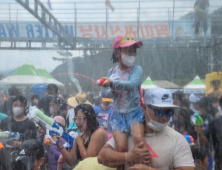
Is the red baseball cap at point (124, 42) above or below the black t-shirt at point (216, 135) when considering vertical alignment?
above

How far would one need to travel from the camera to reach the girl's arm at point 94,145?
2.67 meters

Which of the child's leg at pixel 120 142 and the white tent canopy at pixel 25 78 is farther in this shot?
the white tent canopy at pixel 25 78

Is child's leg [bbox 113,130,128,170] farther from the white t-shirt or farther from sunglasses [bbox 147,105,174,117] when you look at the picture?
sunglasses [bbox 147,105,174,117]

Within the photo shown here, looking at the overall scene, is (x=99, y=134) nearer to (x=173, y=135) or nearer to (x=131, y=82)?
(x=131, y=82)

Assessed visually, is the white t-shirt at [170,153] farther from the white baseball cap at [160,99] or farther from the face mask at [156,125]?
the white baseball cap at [160,99]

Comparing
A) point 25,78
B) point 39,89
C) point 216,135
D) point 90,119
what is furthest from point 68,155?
point 25,78

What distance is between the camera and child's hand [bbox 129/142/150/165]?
6.28 feet

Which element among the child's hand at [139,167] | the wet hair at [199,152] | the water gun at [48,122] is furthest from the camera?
the wet hair at [199,152]

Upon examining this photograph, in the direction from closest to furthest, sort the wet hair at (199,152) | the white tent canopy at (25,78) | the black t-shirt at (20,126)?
the wet hair at (199,152) < the black t-shirt at (20,126) < the white tent canopy at (25,78)

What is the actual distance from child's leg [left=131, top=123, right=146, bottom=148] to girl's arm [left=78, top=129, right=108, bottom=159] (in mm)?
730

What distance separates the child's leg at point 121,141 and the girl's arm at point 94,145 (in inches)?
23.2

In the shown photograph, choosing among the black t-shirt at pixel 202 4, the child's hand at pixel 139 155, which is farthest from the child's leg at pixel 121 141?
the black t-shirt at pixel 202 4

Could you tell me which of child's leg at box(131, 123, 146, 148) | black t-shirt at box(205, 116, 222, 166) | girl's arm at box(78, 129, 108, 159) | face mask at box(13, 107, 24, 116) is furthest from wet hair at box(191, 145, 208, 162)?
face mask at box(13, 107, 24, 116)

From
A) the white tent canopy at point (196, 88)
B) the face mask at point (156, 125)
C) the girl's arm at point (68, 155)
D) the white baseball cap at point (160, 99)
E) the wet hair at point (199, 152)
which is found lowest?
the white tent canopy at point (196, 88)
